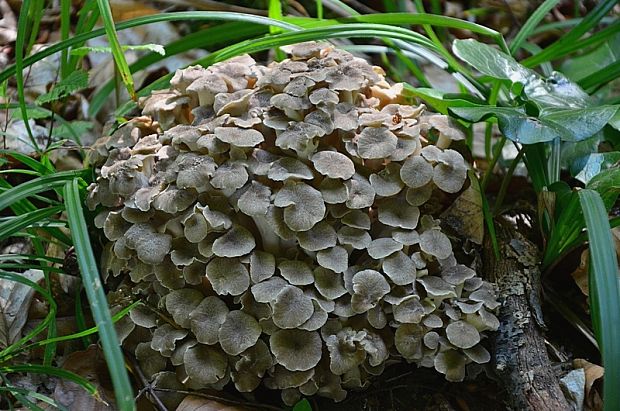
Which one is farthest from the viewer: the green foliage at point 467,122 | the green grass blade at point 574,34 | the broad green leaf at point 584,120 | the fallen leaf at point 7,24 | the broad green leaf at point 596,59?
the fallen leaf at point 7,24

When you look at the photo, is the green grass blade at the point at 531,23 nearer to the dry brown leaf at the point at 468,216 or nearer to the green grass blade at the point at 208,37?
the dry brown leaf at the point at 468,216

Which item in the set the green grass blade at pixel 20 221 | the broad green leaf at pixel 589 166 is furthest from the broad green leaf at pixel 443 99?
the green grass blade at pixel 20 221

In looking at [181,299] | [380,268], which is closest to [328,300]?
[380,268]

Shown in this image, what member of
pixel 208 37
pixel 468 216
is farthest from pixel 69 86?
pixel 468 216

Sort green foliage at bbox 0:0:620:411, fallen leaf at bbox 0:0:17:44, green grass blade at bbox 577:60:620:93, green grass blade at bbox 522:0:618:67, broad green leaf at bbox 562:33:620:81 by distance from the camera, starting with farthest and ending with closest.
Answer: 1. fallen leaf at bbox 0:0:17:44
2. broad green leaf at bbox 562:33:620:81
3. green grass blade at bbox 522:0:618:67
4. green grass blade at bbox 577:60:620:93
5. green foliage at bbox 0:0:620:411

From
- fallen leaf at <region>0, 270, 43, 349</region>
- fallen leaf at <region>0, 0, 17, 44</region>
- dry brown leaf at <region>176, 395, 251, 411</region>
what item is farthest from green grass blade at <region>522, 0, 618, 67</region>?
fallen leaf at <region>0, 0, 17, 44</region>

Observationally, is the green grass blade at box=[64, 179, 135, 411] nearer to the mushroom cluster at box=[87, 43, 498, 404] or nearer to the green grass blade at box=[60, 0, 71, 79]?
the mushroom cluster at box=[87, 43, 498, 404]
